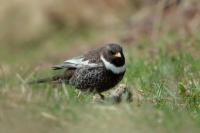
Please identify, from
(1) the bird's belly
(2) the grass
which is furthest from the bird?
(2) the grass

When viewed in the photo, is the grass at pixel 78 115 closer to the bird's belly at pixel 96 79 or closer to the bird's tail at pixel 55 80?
the bird's belly at pixel 96 79

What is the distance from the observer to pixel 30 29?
2303 centimetres

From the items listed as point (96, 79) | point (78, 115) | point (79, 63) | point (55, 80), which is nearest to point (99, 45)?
point (55, 80)

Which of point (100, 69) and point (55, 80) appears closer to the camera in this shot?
point (100, 69)

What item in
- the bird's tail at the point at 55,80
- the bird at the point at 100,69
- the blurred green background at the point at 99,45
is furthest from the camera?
the bird's tail at the point at 55,80

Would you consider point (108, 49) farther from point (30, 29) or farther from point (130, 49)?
point (30, 29)

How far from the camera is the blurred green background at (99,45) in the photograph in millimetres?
7535

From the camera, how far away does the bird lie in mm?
10273

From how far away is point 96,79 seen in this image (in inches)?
408

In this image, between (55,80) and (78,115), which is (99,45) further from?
(78,115)

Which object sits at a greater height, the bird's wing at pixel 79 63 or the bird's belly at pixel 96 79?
the bird's wing at pixel 79 63

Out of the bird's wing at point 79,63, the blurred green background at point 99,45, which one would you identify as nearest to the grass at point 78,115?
the blurred green background at point 99,45

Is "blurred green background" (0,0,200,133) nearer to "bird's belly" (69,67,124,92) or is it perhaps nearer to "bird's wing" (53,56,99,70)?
"bird's belly" (69,67,124,92)

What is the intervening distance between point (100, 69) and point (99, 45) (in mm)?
8966
